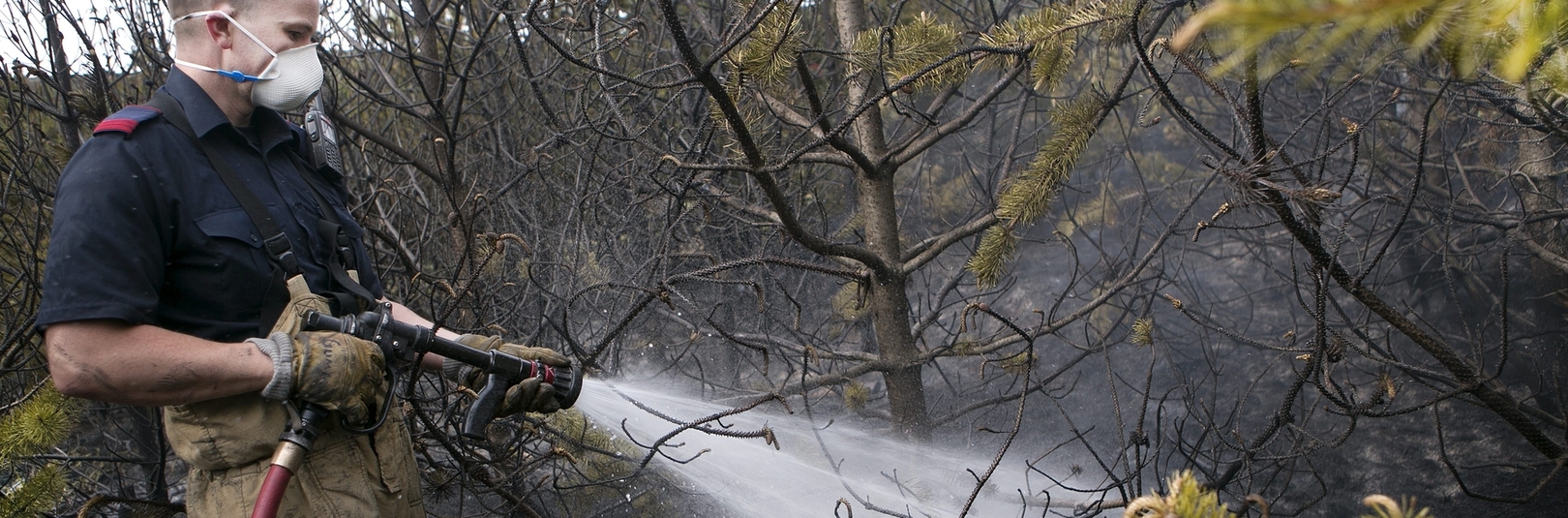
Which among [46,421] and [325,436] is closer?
[325,436]

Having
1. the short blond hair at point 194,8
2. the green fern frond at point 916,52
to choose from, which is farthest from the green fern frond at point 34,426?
the green fern frond at point 916,52

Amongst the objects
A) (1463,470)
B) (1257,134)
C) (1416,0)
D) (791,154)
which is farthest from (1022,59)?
(1463,470)

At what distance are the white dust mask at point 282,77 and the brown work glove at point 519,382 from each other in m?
0.77

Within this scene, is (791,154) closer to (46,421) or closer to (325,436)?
(325,436)

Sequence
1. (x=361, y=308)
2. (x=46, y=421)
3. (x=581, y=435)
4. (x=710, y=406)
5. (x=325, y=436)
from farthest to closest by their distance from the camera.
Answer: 1. (x=710, y=406)
2. (x=581, y=435)
3. (x=46, y=421)
4. (x=361, y=308)
5. (x=325, y=436)

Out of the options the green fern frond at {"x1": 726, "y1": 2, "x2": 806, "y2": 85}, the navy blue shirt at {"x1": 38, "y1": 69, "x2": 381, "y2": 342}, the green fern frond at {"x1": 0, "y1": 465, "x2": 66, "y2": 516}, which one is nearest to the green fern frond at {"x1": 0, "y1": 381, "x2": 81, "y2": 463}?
the green fern frond at {"x1": 0, "y1": 465, "x2": 66, "y2": 516}

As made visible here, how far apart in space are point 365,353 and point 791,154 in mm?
1350

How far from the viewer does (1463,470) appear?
4.73 m

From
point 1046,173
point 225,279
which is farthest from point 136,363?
point 1046,173

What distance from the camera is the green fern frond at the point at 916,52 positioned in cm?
291

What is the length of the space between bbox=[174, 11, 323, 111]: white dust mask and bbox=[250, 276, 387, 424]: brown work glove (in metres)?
0.53

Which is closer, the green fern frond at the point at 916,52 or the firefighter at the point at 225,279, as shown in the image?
the firefighter at the point at 225,279

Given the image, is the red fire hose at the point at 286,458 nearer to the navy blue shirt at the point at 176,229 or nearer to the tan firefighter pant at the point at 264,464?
the tan firefighter pant at the point at 264,464

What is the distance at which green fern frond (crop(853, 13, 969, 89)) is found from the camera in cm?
291
